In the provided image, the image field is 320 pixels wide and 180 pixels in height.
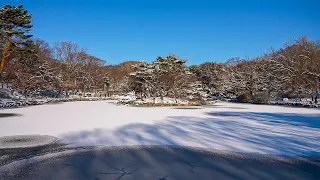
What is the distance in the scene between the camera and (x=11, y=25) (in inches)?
769

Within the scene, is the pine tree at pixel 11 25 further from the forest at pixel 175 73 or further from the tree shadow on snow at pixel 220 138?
the tree shadow on snow at pixel 220 138

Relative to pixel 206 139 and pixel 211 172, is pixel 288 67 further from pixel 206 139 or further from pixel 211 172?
pixel 211 172

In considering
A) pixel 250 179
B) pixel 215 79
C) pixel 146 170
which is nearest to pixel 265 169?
pixel 250 179

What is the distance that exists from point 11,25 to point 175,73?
17373mm

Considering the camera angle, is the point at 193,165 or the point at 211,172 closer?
the point at 211,172

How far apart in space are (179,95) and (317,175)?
22.1 m

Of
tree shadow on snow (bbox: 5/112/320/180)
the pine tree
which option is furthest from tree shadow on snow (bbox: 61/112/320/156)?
the pine tree

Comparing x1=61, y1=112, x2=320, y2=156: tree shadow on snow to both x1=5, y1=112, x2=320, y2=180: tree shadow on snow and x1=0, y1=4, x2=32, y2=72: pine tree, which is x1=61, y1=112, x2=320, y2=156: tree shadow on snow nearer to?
x1=5, y1=112, x2=320, y2=180: tree shadow on snow

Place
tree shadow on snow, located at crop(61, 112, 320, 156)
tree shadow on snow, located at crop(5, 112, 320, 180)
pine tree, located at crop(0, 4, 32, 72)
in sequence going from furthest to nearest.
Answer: pine tree, located at crop(0, 4, 32, 72) < tree shadow on snow, located at crop(61, 112, 320, 156) < tree shadow on snow, located at crop(5, 112, 320, 180)

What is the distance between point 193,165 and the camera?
178 inches

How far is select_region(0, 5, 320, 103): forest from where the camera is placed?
20.5 meters

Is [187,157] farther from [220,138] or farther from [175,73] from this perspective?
[175,73]

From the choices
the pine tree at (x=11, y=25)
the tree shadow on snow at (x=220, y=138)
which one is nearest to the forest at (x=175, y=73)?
the pine tree at (x=11, y=25)

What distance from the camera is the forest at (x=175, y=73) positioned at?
20.5 metres
